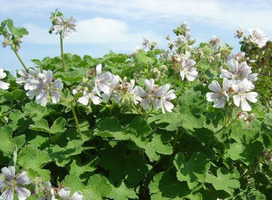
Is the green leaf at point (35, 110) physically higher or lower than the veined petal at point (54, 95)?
lower

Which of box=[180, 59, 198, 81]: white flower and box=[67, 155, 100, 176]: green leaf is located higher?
box=[180, 59, 198, 81]: white flower

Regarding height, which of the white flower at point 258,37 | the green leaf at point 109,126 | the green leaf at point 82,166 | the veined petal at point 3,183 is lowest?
the green leaf at point 82,166

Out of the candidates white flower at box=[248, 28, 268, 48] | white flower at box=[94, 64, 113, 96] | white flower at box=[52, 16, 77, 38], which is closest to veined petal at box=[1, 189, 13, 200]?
white flower at box=[94, 64, 113, 96]

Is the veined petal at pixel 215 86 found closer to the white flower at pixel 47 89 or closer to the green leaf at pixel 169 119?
the green leaf at pixel 169 119

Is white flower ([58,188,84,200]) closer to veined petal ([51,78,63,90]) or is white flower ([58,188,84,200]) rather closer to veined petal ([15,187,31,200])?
veined petal ([15,187,31,200])

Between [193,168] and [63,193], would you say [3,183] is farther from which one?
[193,168]

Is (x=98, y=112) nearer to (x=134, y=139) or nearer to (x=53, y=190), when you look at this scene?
(x=134, y=139)

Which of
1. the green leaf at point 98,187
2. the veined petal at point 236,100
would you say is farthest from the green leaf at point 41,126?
the veined petal at point 236,100

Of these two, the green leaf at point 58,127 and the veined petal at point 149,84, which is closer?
the veined petal at point 149,84
